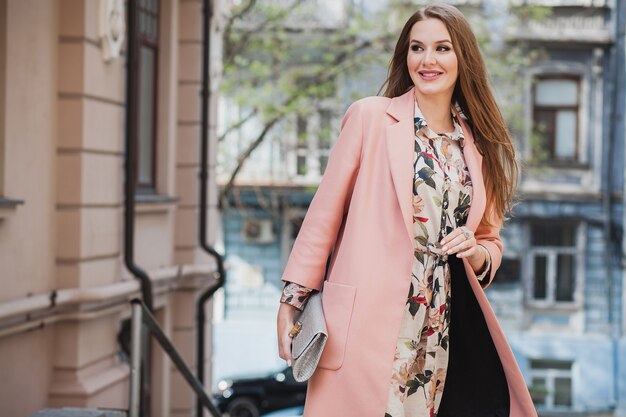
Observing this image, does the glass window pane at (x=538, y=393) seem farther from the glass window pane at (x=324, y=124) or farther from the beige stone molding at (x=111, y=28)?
the beige stone molding at (x=111, y=28)

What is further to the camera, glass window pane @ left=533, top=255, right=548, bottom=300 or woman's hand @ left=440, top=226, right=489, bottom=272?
glass window pane @ left=533, top=255, right=548, bottom=300

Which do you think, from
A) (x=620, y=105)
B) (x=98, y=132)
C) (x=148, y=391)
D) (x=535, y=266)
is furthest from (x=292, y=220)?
Answer: (x=98, y=132)

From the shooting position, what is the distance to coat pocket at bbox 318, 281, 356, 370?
326cm

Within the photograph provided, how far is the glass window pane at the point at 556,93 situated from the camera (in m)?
24.1

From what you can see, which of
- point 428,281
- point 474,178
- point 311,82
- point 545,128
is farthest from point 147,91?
point 545,128

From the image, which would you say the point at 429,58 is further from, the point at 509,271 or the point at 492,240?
the point at 509,271

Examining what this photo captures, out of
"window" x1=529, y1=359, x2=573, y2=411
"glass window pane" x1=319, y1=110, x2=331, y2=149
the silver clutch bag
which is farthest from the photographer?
"window" x1=529, y1=359, x2=573, y2=411

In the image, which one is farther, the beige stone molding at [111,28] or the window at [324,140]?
the window at [324,140]

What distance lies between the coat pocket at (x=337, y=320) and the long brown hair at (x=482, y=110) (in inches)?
25.5

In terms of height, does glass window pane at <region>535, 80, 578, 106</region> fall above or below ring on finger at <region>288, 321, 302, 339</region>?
above

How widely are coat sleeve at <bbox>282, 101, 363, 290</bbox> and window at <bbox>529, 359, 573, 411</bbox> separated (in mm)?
19929

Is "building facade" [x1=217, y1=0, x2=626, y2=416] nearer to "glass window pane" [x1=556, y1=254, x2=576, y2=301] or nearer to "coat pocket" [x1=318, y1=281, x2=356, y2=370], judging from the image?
"glass window pane" [x1=556, y1=254, x2=576, y2=301]

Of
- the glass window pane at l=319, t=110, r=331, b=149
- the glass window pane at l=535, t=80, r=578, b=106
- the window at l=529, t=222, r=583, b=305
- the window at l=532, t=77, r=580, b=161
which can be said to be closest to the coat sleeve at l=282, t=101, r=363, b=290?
the glass window pane at l=319, t=110, r=331, b=149

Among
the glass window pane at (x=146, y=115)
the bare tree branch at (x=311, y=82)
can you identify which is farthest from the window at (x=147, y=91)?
the bare tree branch at (x=311, y=82)
